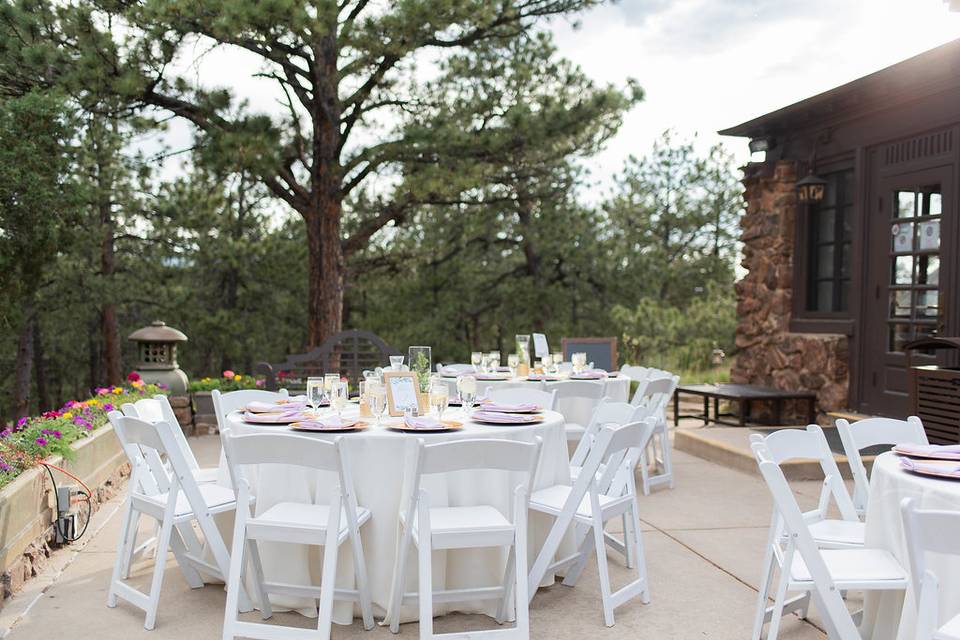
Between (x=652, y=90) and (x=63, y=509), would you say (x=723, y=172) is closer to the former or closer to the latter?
(x=652, y=90)

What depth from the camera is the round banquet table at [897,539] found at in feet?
8.91

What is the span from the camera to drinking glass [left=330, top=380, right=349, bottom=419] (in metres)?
4.34

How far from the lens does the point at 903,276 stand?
7738mm

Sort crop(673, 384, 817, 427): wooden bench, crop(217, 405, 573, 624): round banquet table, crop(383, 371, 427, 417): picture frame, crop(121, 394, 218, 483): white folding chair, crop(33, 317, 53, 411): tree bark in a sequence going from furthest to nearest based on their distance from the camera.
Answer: crop(33, 317, 53, 411): tree bark → crop(673, 384, 817, 427): wooden bench → crop(121, 394, 218, 483): white folding chair → crop(383, 371, 427, 417): picture frame → crop(217, 405, 573, 624): round banquet table

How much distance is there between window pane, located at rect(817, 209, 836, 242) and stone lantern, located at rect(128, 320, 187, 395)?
7.05 meters

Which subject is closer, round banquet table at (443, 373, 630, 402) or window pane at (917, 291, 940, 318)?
round banquet table at (443, 373, 630, 402)

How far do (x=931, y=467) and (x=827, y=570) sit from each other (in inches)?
22.6

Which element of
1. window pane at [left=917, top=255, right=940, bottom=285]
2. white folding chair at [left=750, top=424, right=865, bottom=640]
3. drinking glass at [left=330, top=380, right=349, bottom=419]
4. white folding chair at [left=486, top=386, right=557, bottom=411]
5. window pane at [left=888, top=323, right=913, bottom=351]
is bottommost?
white folding chair at [left=750, top=424, right=865, bottom=640]

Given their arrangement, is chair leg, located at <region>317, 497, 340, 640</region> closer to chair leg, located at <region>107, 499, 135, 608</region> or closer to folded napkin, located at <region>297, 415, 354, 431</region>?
folded napkin, located at <region>297, 415, 354, 431</region>

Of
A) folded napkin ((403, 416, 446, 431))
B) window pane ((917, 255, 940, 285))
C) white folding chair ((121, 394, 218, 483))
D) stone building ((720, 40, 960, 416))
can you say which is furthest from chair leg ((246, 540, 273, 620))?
window pane ((917, 255, 940, 285))

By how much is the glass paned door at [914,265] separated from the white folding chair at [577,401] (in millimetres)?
3137

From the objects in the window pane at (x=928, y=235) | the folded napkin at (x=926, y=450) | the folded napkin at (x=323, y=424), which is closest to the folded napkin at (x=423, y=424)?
the folded napkin at (x=323, y=424)

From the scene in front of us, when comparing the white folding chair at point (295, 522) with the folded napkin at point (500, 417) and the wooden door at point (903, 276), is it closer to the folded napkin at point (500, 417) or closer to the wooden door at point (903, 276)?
the folded napkin at point (500, 417)

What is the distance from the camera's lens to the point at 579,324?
54.4 ft
